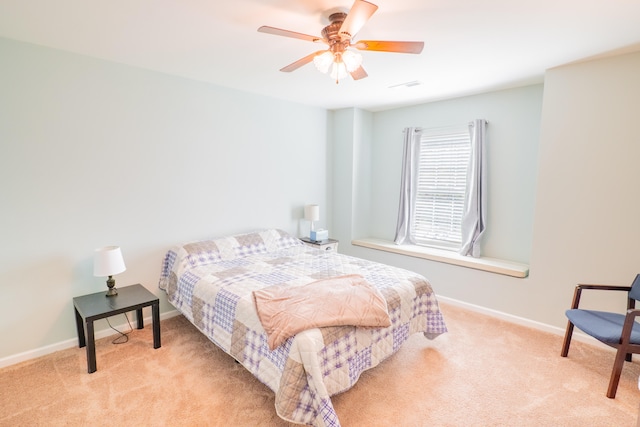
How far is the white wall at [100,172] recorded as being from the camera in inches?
91.3

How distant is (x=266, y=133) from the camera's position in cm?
376

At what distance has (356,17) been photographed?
5.02 ft

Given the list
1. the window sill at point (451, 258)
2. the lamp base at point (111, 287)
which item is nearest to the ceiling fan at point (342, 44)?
the lamp base at point (111, 287)

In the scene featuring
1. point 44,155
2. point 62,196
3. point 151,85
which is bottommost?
point 62,196

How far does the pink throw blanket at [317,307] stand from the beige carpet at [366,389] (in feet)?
1.76

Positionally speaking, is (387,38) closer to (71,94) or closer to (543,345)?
(71,94)

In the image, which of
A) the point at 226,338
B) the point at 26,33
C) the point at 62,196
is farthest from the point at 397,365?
the point at 26,33

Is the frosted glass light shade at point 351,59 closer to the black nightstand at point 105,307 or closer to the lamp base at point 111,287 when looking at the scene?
the black nightstand at point 105,307

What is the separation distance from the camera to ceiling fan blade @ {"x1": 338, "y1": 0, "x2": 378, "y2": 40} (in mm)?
1407

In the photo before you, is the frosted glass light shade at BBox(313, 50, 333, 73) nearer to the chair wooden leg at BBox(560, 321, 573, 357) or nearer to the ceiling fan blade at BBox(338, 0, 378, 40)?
the ceiling fan blade at BBox(338, 0, 378, 40)

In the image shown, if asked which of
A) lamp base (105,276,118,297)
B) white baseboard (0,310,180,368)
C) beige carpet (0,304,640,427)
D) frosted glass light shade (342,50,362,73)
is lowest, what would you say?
beige carpet (0,304,640,427)

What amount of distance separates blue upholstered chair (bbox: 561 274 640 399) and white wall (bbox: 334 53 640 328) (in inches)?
9.7

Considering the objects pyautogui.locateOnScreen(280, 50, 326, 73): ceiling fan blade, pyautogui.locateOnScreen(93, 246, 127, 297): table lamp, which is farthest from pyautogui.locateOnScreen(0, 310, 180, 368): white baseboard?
pyautogui.locateOnScreen(280, 50, 326, 73): ceiling fan blade

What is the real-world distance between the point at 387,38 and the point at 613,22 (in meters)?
1.36
